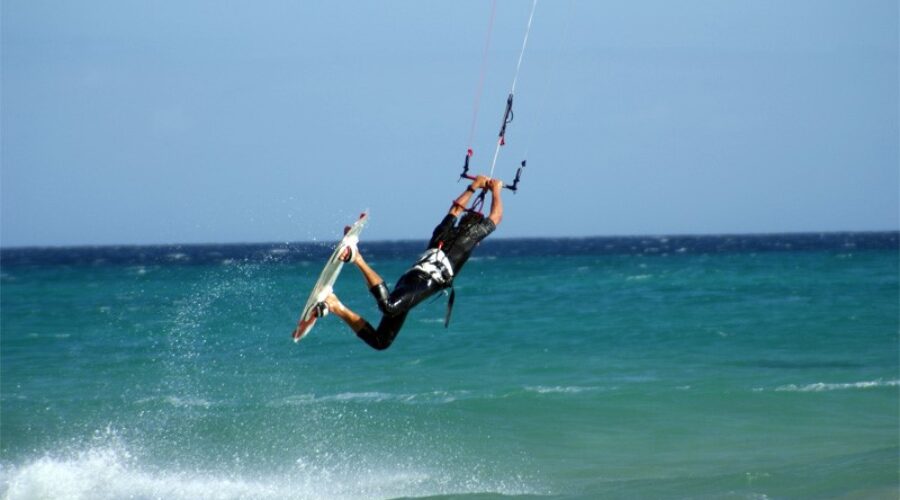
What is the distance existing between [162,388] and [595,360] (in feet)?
26.2

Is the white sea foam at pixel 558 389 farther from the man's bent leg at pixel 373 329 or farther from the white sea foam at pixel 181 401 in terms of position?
the man's bent leg at pixel 373 329

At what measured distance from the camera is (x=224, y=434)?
16.7 metres

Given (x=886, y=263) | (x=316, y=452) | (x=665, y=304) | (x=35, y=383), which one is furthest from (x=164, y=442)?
(x=886, y=263)

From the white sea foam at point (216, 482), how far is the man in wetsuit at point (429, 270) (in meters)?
3.15

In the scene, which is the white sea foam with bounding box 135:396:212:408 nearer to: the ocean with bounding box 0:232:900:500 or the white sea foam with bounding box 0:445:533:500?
the ocean with bounding box 0:232:900:500

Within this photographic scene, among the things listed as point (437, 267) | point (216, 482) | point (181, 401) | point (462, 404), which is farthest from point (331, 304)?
point (181, 401)

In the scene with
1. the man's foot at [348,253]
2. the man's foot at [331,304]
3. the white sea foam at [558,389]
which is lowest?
the white sea foam at [558,389]

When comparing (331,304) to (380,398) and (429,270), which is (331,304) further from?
(380,398)

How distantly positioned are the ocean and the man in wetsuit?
122 inches

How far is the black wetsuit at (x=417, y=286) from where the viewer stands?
35.3 feet

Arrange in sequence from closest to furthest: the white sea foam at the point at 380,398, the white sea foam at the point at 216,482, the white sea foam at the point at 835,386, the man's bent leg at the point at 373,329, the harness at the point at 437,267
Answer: the man's bent leg at the point at 373,329 → the harness at the point at 437,267 → the white sea foam at the point at 216,482 → the white sea foam at the point at 835,386 → the white sea foam at the point at 380,398

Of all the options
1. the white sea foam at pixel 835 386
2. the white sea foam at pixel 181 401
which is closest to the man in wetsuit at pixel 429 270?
the white sea foam at pixel 181 401

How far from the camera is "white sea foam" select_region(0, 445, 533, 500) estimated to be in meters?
13.6

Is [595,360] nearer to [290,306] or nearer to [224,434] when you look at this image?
[224,434]
